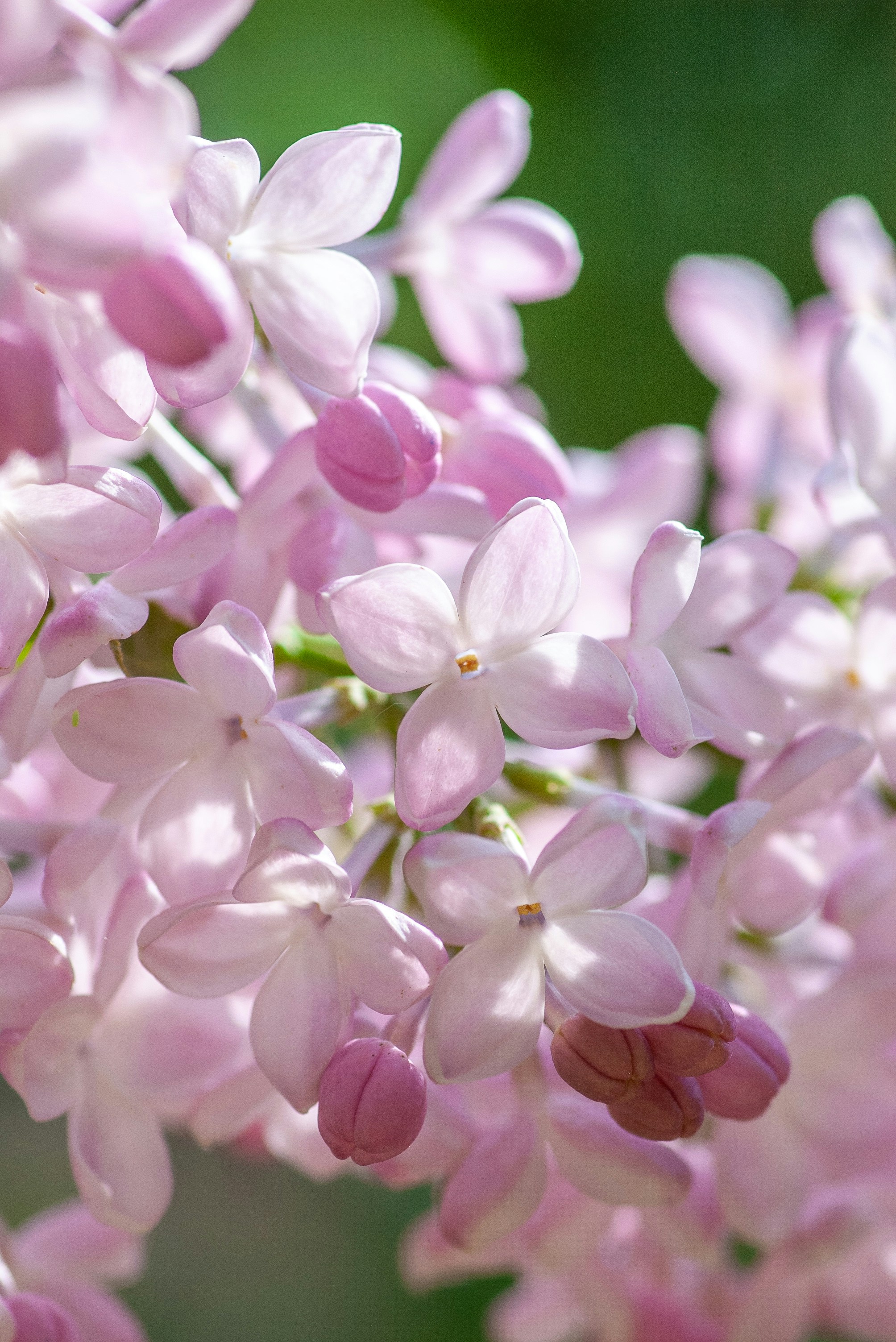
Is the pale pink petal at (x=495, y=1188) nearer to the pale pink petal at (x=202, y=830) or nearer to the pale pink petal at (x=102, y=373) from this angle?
the pale pink petal at (x=202, y=830)

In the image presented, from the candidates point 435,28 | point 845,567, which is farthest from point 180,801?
point 435,28

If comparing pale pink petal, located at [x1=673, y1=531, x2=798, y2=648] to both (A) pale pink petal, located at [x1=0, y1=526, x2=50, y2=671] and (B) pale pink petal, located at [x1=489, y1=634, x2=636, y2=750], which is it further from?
(A) pale pink petal, located at [x1=0, y1=526, x2=50, y2=671]

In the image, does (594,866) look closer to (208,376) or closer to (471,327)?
(208,376)

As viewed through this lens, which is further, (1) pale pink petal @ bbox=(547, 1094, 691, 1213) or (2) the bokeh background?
(2) the bokeh background

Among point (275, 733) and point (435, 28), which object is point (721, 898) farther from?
point (435, 28)

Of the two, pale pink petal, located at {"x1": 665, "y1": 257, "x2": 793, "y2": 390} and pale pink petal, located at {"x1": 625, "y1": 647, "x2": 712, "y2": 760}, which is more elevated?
pale pink petal, located at {"x1": 625, "y1": 647, "x2": 712, "y2": 760}

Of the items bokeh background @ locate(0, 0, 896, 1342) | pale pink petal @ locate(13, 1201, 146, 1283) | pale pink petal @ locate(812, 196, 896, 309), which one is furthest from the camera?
bokeh background @ locate(0, 0, 896, 1342)

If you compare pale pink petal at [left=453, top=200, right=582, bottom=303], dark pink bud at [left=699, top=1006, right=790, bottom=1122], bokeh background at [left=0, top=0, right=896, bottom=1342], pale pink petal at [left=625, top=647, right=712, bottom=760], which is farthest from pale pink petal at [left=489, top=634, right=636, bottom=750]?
bokeh background at [left=0, top=0, right=896, bottom=1342]

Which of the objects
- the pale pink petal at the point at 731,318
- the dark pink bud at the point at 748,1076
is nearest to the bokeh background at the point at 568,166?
the pale pink petal at the point at 731,318
